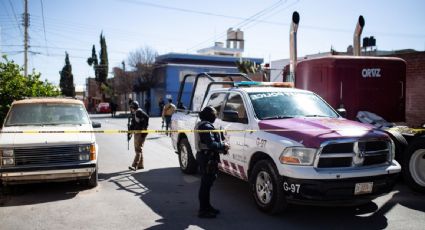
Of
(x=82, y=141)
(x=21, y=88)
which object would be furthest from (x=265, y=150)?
(x=21, y=88)

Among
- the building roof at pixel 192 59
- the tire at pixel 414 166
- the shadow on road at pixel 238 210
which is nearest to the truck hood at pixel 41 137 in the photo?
the shadow on road at pixel 238 210

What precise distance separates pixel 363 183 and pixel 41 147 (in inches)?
215

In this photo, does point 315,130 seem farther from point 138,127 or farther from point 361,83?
point 138,127

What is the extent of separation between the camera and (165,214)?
6.00 metres

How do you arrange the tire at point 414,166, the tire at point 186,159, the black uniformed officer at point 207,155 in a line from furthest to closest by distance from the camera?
1. the tire at point 186,159
2. the tire at point 414,166
3. the black uniformed officer at point 207,155

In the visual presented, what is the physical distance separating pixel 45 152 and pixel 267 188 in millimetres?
4077

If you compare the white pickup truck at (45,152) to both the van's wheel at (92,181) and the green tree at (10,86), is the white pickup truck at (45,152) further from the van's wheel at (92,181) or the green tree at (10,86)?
the green tree at (10,86)

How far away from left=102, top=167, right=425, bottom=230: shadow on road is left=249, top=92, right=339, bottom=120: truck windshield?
155 centimetres

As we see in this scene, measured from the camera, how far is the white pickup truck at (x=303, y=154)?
5.23 metres

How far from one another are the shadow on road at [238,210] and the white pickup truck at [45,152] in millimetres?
1063

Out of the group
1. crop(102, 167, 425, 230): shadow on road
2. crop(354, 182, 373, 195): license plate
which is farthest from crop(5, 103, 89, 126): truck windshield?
crop(354, 182, 373, 195): license plate

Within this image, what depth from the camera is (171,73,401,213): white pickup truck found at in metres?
5.23

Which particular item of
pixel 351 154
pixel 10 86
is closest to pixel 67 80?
pixel 10 86

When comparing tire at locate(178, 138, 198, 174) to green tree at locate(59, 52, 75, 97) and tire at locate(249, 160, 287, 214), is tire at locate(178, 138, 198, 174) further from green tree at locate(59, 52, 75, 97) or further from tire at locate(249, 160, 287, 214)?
green tree at locate(59, 52, 75, 97)
